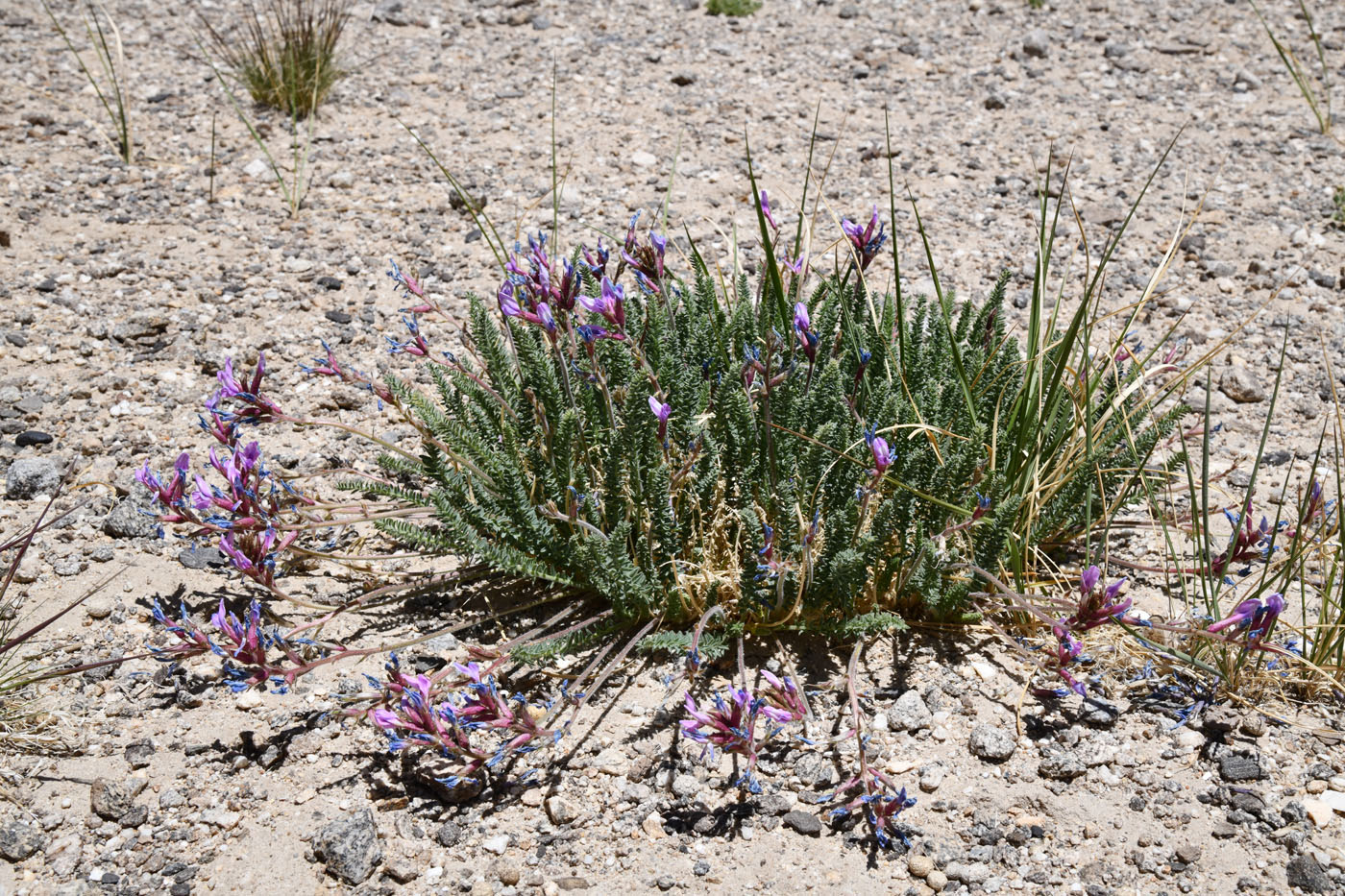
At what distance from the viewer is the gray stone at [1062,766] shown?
2559 millimetres

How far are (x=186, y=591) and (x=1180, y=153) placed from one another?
4.80 meters

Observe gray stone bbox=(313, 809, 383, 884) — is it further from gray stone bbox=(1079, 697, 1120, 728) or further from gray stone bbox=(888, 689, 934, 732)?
gray stone bbox=(1079, 697, 1120, 728)

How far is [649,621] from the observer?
9.23ft

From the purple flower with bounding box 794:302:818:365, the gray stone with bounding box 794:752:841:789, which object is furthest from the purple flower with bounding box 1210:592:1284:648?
the purple flower with bounding box 794:302:818:365

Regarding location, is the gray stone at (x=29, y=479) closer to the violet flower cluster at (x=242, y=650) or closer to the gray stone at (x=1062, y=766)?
the violet flower cluster at (x=242, y=650)

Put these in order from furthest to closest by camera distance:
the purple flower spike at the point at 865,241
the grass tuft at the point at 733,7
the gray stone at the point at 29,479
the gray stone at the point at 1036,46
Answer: the grass tuft at the point at 733,7 < the gray stone at the point at 1036,46 < the gray stone at the point at 29,479 < the purple flower spike at the point at 865,241

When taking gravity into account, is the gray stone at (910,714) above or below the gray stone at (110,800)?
above

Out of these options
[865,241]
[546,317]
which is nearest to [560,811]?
[546,317]

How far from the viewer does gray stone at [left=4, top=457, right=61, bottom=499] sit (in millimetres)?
3424

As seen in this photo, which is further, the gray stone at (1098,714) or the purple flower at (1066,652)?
the gray stone at (1098,714)

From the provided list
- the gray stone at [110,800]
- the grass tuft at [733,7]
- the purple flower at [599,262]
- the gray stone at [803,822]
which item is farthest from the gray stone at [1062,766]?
the grass tuft at [733,7]

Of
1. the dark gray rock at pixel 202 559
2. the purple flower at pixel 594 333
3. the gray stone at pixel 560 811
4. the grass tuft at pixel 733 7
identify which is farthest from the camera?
the grass tuft at pixel 733 7

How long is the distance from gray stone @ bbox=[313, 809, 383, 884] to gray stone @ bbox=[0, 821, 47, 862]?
1.97ft

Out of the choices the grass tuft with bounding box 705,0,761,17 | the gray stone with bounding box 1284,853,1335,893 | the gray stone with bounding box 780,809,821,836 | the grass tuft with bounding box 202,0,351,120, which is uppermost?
the grass tuft with bounding box 705,0,761,17
